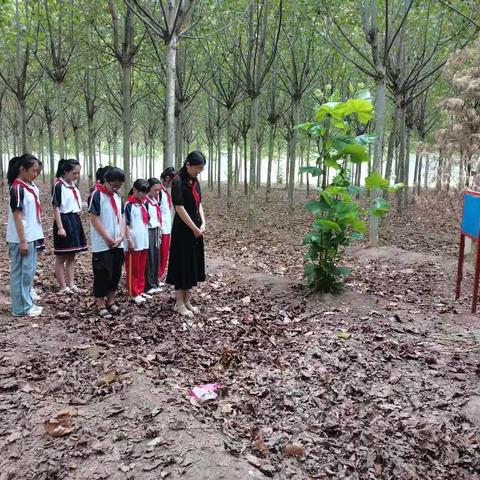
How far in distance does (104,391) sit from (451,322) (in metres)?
3.45

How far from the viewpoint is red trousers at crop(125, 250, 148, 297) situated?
5.36 metres

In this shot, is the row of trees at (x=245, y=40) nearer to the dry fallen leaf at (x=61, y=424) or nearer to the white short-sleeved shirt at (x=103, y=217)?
the white short-sleeved shirt at (x=103, y=217)

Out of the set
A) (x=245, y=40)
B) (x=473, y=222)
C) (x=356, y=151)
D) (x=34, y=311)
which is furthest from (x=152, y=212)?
(x=245, y=40)

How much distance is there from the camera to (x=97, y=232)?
4.68 metres

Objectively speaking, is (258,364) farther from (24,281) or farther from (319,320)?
(24,281)

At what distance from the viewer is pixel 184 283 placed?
4.82 metres

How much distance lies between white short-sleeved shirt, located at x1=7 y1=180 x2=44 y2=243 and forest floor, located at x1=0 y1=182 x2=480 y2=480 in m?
0.89

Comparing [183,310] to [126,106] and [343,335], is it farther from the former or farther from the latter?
[126,106]

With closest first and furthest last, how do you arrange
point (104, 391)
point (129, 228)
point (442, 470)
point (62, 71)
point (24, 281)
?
point (442, 470) → point (104, 391) → point (24, 281) → point (129, 228) → point (62, 71)

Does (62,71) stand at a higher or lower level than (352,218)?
higher

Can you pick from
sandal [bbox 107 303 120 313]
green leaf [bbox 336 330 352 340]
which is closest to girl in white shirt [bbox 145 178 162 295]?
sandal [bbox 107 303 120 313]

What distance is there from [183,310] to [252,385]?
173 centimetres

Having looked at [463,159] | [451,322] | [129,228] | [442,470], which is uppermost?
[463,159]

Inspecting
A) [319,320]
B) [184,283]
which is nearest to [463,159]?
[319,320]
